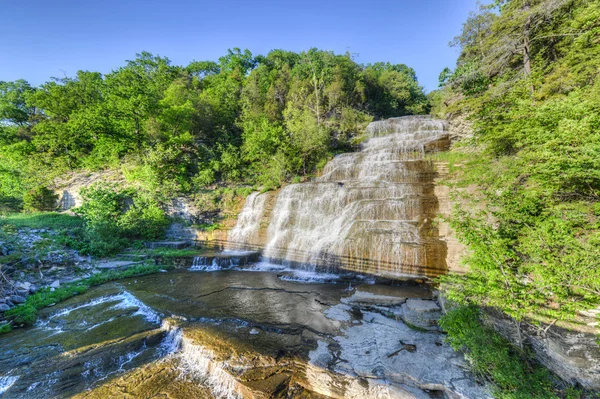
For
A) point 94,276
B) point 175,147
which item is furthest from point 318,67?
point 94,276

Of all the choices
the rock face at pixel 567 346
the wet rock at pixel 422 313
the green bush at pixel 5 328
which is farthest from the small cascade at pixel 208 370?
the green bush at pixel 5 328

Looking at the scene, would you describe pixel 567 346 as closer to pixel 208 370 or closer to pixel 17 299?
pixel 208 370

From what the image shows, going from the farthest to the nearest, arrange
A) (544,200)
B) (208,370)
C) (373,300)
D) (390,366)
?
(373,300) < (544,200) < (208,370) < (390,366)

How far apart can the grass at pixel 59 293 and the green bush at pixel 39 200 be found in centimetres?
1556

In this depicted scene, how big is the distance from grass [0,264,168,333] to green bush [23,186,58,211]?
1556 centimetres

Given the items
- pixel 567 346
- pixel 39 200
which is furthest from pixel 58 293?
pixel 39 200

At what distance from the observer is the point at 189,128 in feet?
71.9

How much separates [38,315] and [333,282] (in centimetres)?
881

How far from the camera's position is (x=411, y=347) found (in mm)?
4203

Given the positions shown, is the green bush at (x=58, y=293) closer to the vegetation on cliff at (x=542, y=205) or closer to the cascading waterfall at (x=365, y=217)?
the cascading waterfall at (x=365, y=217)

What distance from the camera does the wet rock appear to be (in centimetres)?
491

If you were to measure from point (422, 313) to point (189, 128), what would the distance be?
2334 centimetres

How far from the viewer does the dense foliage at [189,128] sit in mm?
17688

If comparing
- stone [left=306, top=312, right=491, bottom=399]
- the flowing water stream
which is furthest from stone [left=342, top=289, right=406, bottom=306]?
stone [left=306, top=312, right=491, bottom=399]
